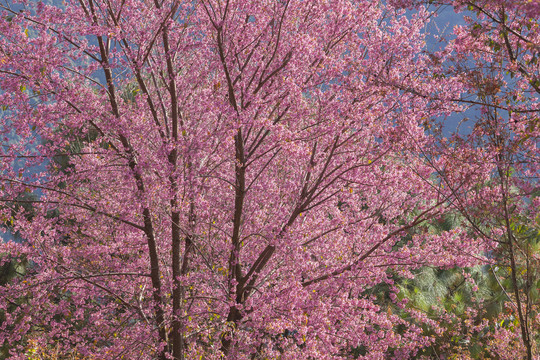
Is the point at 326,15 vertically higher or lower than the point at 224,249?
higher

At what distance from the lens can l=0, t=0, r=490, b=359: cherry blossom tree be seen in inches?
222

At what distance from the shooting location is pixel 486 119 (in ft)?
17.2

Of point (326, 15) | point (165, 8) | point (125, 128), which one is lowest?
point (125, 128)

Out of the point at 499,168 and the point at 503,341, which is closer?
the point at 499,168

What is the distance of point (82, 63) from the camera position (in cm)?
618

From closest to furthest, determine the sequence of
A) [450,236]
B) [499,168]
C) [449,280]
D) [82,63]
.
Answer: [499,168], [82,63], [450,236], [449,280]

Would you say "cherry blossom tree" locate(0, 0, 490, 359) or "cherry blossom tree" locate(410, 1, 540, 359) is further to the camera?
"cherry blossom tree" locate(0, 0, 490, 359)

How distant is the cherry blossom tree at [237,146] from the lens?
222 inches

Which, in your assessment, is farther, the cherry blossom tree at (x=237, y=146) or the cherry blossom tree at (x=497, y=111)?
the cherry blossom tree at (x=237, y=146)

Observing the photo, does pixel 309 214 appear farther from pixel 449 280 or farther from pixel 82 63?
pixel 449 280

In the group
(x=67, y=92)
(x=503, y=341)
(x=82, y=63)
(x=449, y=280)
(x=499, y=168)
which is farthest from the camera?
(x=449, y=280)

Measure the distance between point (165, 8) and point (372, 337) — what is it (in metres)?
5.49

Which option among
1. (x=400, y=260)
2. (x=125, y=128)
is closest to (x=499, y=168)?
(x=400, y=260)

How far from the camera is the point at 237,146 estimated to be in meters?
6.00
